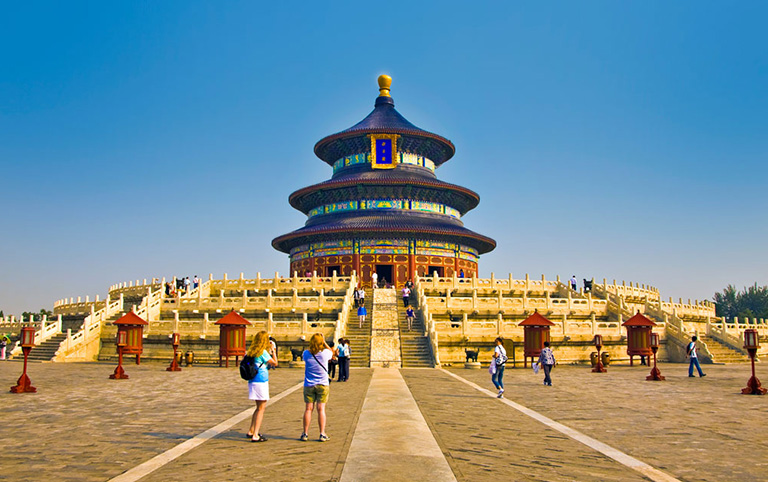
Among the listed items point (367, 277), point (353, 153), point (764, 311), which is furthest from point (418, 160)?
Result: point (764, 311)

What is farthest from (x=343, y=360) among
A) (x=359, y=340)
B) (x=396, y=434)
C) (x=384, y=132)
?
(x=384, y=132)

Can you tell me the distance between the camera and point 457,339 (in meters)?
29.2

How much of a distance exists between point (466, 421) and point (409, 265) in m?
39.7

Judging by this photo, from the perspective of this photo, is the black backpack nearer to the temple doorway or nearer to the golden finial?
the temple doorway

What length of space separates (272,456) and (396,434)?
2.28 metres

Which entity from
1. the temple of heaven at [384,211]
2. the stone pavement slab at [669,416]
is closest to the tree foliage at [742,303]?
the temple of heaven at [384,211]

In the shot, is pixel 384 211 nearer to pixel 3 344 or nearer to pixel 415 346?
pixel 415 346

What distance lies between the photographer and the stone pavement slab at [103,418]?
331 inches

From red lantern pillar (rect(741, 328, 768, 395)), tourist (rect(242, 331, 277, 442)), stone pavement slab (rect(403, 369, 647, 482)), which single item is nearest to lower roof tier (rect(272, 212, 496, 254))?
red lantern pillar (rect(741, 328, 768, 395))

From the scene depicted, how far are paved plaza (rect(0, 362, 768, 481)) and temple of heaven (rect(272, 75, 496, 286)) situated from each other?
32.5 metres

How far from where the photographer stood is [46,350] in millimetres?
32406

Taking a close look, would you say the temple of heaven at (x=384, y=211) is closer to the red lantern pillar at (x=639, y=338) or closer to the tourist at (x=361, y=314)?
the tourist at (x=361, y=314)

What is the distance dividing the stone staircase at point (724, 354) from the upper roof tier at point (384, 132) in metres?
31.1

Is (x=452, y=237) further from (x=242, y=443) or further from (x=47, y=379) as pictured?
(x=242, y=443)
